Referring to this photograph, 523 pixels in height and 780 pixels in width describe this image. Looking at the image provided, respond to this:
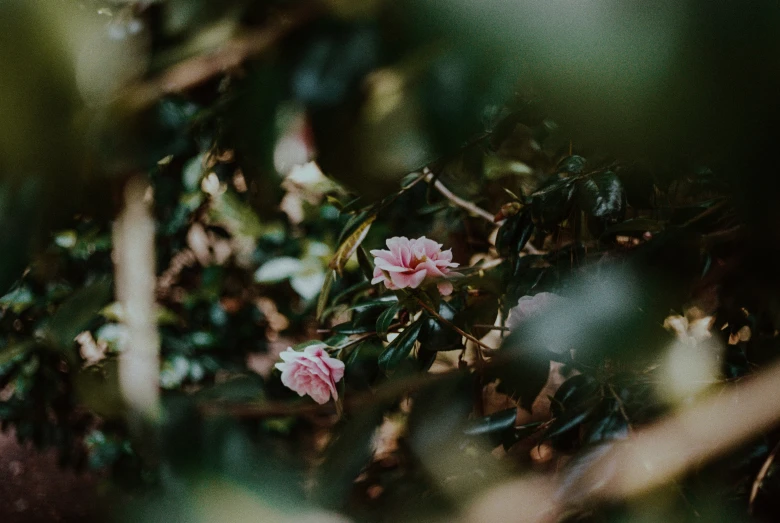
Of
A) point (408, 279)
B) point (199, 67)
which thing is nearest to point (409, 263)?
point (408, 279)

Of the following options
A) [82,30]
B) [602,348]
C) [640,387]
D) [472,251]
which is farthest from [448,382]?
[82,30]

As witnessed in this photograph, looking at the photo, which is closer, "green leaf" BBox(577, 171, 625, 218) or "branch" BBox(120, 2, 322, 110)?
"branch" BBox(120, 2, 322, 110)

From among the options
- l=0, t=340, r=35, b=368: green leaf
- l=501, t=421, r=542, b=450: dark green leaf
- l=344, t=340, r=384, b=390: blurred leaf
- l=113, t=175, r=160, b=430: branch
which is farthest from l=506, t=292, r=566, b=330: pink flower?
l=0, t=340, r=35, b=368: green leaf

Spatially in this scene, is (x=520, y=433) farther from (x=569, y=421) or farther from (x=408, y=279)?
(x=408, y=279)

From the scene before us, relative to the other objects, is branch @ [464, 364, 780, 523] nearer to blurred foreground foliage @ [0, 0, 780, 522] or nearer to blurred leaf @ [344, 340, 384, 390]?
blurred foreground foliage @ [0, 0, 780, 522]

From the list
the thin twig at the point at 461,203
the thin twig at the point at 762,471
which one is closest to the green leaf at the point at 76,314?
the thin twig at the point at 762,471

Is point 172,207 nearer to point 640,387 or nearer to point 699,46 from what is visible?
point 640,387

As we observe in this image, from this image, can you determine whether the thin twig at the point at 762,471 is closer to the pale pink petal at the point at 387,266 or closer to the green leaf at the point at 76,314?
the pale pink petal at the point at 387,266
